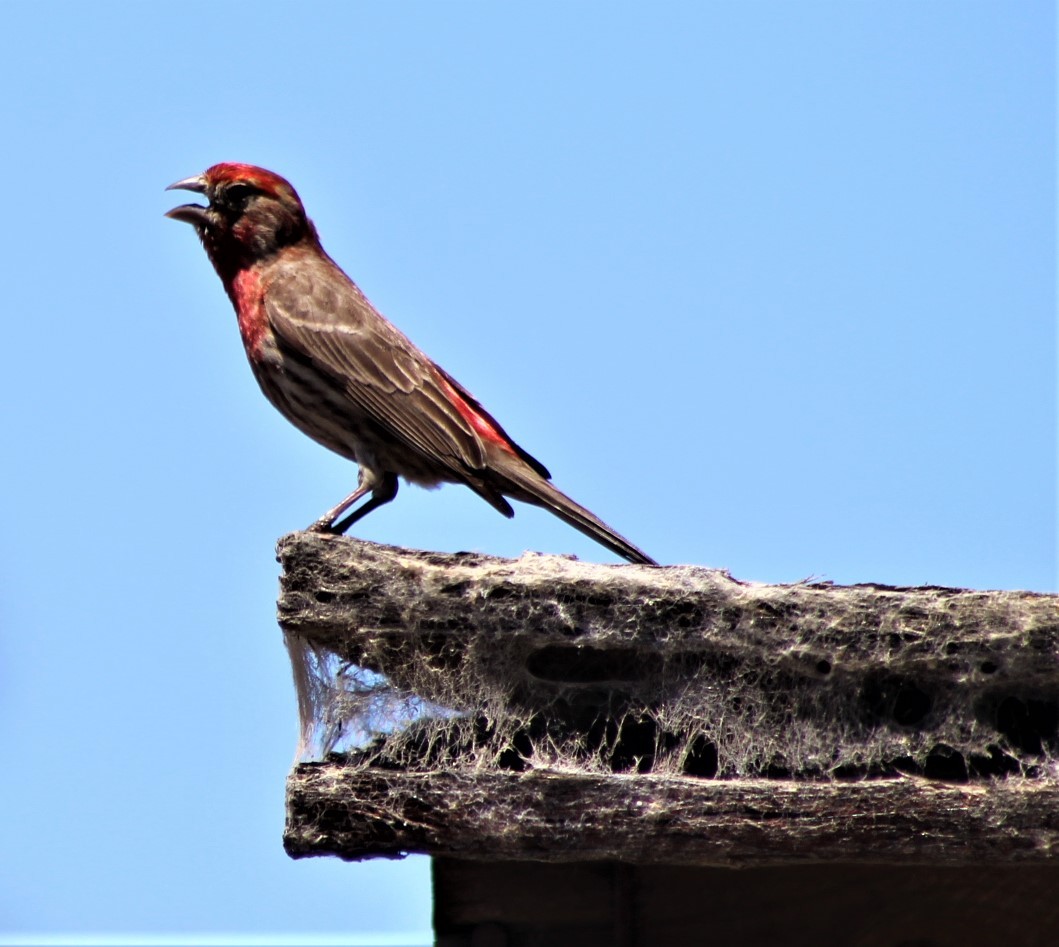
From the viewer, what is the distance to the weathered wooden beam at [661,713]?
291 centimetres

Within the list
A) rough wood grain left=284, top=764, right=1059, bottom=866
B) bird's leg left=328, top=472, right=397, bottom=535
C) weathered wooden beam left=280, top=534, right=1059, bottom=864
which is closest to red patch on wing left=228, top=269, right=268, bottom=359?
bird's leg left=328, top=472, right=397, bottom=535

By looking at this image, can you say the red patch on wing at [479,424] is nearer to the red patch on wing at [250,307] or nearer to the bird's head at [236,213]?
the red patch on wing at [250,307]

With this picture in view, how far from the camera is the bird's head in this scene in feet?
23.2

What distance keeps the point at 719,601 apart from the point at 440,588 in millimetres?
539

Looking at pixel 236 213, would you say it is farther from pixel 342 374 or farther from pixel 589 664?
pixel 589 664

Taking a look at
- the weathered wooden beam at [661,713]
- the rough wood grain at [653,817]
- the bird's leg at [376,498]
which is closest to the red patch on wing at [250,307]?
the bird's leg at [376,498]

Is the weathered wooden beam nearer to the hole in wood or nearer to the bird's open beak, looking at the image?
the hole in wood

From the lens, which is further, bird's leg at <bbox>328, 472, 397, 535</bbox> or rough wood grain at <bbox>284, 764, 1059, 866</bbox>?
bird's leg at <bbox>328, 472, 397, 535</bbox>

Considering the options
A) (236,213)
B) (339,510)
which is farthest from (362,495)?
(236,213)

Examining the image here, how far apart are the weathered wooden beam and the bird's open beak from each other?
438 centimetres

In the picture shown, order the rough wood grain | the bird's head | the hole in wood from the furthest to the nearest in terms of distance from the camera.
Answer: the bird's head, the hole in wood, the rough wood grain

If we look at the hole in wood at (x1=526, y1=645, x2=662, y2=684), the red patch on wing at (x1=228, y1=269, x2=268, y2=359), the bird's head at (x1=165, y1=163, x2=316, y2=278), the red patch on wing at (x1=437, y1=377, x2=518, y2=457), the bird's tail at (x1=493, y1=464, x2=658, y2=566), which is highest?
the bird's head at (x1=165, y1=163, x2=316, y2=278)

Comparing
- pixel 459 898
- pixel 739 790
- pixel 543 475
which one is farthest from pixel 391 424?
pixel 739 790

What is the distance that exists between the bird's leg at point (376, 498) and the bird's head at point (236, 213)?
1.41 meters
